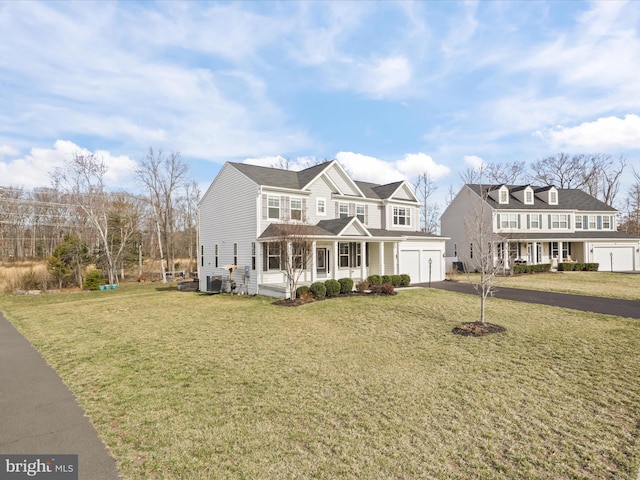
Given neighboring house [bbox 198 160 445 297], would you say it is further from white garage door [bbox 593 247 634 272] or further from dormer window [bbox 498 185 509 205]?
white garage door [bbox 593 247 634 272]

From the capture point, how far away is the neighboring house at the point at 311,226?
1936cm

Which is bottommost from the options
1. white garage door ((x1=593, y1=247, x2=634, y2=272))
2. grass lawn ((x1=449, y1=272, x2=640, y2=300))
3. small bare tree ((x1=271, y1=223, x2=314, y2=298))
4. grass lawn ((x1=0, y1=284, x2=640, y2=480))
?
grass lawn ((x1=449, y1=272, x2=640, y2=300))

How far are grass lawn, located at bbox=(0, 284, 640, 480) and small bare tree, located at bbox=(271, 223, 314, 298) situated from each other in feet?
15.2

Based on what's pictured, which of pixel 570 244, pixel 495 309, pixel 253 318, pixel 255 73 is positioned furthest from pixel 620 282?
pixel 255 73

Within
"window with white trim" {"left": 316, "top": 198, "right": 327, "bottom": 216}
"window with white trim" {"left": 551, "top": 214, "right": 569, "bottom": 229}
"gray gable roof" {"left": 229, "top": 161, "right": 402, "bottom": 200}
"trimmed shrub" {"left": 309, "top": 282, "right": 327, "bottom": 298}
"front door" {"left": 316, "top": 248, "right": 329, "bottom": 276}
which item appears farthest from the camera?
"window with white trim" {"left": 551, "top": 214, "right": 569, "bottom": 229}

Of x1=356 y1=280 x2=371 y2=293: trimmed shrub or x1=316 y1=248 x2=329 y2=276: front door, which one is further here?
x1=316 y1=248 x2=329 y2=276: front door

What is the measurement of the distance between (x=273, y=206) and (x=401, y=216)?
1123 cm

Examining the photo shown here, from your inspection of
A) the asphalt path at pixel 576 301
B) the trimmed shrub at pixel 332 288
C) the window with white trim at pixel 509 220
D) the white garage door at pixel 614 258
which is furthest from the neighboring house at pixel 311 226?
the white garage door at pixel 614 258

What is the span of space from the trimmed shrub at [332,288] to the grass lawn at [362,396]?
5267 millimetres

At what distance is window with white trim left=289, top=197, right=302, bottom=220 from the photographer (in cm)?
2059

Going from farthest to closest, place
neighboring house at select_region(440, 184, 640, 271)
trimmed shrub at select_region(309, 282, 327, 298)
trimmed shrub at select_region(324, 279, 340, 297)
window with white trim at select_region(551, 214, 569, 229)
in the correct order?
window with white trim at select_region(551, 214, 569, 229)
neighboring house at select_region(440, 184, 640, 271)
trimmed shrub at select_region(324, 279, 340, 297)
trimmed shrub at select_region(309, 282, 327, 298)

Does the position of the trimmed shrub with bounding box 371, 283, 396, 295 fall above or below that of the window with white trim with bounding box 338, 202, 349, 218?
below

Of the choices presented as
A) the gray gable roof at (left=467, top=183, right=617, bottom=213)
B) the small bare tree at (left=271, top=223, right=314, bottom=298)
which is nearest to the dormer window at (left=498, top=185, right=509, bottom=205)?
the gray gable roof at (left=467, top=183, right=617, bottom=213)

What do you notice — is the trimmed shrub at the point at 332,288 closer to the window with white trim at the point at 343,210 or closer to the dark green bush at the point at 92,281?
the window with white trim at the point at 343,210
